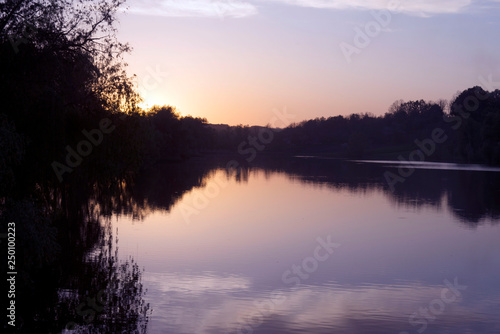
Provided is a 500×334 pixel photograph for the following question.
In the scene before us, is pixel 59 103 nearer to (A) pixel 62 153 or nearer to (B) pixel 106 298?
(A) pixel 62 153

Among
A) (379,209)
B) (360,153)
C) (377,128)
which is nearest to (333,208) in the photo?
(379,209)

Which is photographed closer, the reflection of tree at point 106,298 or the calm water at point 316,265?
the reflection of tree at point 106,298

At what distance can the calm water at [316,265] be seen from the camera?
11.8 metres

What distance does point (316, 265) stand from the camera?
17141mm

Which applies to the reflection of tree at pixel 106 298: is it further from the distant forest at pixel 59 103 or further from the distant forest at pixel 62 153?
the distant forest at pixel 59 103

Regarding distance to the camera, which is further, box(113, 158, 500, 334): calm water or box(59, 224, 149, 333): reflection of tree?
box(113, 158, 500, 334): calm water

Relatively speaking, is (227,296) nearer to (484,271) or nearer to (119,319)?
(119,319)

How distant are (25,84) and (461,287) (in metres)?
12.3

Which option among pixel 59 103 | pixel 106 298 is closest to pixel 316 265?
pixel 106 298

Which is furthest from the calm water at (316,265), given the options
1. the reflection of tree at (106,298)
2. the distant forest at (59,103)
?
the distant forest at (59,103)

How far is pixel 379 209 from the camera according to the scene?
3198cm

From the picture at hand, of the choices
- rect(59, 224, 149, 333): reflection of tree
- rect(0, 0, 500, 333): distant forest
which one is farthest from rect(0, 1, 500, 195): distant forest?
rect(59, 224, 149, 333): reflection of tree

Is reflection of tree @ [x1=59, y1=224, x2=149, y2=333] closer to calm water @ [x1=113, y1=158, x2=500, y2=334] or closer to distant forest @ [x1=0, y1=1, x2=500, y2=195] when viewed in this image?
calm water @ [x1=113, y1=158, x2=500, y2=334]

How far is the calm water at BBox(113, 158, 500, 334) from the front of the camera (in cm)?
1175
